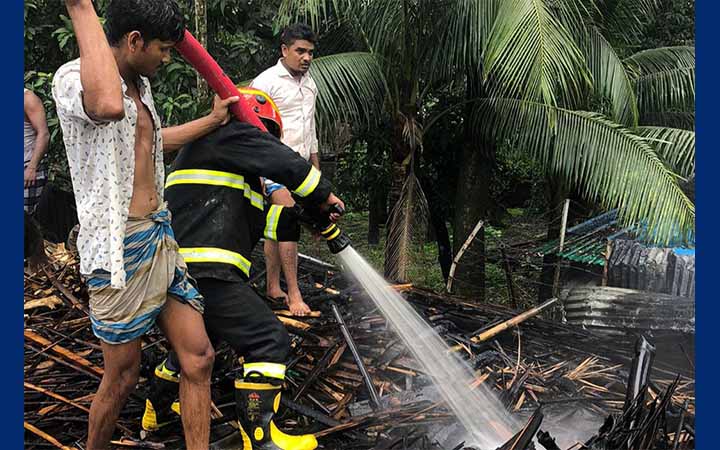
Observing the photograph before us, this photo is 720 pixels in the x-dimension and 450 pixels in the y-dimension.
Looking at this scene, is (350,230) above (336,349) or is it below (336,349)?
below

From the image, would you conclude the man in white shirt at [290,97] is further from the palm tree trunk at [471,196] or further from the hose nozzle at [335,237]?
the palm tree trunk at [471,196]

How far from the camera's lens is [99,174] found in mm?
2885

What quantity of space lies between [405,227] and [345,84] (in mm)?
1836

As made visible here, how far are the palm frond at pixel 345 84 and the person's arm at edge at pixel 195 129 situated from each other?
384 centimetres

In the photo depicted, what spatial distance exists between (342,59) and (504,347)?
12.6ft

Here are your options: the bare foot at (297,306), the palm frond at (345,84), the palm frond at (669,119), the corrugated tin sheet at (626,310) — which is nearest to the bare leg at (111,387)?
the bare foot at (297,306)

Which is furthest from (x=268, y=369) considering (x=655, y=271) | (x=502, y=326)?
(x=655, y=271)

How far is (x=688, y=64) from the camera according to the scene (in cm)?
876

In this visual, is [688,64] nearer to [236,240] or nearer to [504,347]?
[504,347]

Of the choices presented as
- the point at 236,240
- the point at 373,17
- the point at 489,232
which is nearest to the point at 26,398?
the point at 236,240

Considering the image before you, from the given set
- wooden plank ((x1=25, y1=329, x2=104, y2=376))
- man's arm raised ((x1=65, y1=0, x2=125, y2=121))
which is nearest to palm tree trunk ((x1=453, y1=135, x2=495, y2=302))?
wooden plank ((x1=25, y1=329, x2=104, y2=376))

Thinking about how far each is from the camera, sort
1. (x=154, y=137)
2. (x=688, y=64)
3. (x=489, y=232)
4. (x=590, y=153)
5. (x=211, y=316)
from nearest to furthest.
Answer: (x=154, y=137), (x=211, y=316), (x=590, y=153), (x=688, y=64), (x=489, y=232)

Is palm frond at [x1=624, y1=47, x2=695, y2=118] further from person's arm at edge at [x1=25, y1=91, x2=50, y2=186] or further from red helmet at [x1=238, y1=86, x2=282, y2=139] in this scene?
person's arm at edge at [x1=25, y1=91, x2=50, y2=186]

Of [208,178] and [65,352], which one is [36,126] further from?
[208,178]
